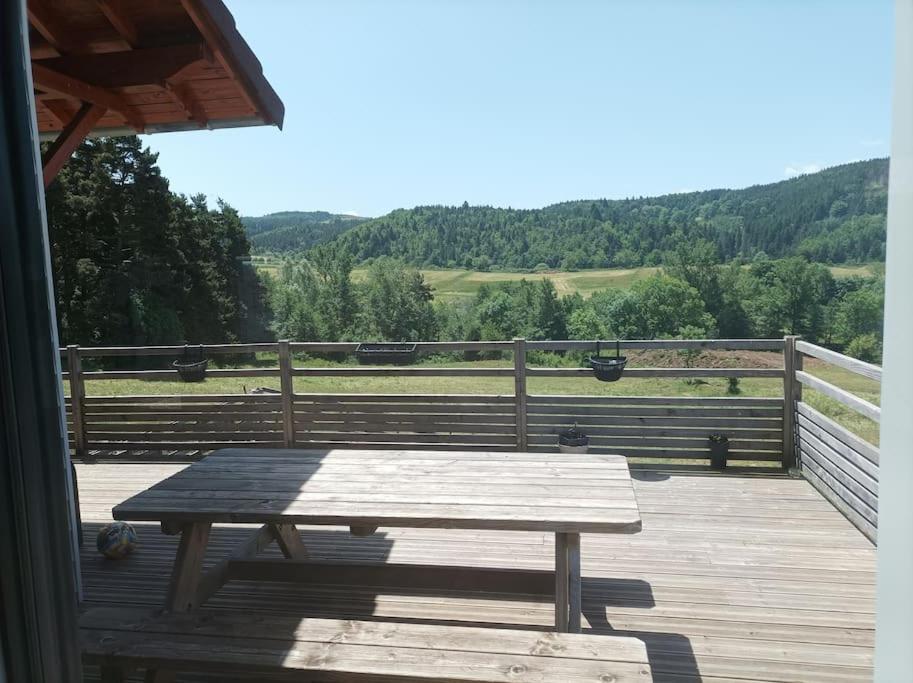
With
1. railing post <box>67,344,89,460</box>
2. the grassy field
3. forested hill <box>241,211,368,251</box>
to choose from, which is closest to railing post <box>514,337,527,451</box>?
railing post <box>67,344,89,460</box>

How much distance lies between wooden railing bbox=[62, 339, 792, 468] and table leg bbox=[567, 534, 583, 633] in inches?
95.1

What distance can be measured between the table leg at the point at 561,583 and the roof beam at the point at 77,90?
277 cm

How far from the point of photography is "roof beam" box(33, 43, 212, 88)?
291 cm

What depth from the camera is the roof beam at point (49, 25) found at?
2675 mm

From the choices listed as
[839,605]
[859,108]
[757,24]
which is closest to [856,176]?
[859,108]

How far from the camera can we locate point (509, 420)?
16.0ft

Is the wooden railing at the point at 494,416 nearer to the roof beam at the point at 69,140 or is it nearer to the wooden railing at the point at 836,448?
the wooden railing at the point at 836,448

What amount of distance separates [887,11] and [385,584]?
2420 mm

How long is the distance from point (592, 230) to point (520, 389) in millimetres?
12481

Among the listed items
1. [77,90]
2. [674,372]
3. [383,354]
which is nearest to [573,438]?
[674,372]

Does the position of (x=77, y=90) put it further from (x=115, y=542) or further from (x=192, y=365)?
(x=192, y=365)

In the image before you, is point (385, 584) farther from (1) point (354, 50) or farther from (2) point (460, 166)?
(2) point (460, 166)

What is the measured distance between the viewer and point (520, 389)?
4.81 m

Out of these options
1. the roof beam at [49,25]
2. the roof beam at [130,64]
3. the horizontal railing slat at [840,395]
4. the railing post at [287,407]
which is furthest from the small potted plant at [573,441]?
the roof beam at [49,25]
